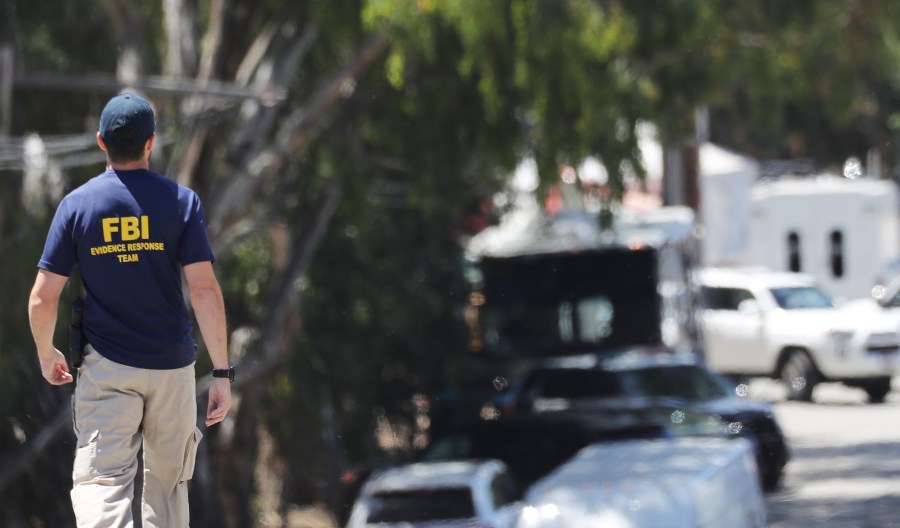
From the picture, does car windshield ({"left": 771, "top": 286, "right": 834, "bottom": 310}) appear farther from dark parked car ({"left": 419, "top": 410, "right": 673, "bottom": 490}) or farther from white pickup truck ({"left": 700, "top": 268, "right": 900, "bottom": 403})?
dark parked car ({"left": 419, "top": 410, "right": 673, "bottom": 490})

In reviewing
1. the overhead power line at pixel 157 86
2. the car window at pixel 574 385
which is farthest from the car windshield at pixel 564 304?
the overhead power line at pixel 157 86

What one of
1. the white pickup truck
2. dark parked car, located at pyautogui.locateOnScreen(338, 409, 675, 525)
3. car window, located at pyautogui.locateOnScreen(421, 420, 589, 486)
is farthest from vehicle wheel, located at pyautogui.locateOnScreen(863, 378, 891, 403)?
car window, located at pyautogui.locateOnScreen(421, 420, 589, 486)

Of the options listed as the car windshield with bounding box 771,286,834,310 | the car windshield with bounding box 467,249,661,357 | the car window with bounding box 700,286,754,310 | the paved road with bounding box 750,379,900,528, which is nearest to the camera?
the paved road with bounding box 750,379,900,528

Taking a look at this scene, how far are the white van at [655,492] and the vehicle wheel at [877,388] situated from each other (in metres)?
14.3

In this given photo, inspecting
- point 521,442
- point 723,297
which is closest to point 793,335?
point 723,297

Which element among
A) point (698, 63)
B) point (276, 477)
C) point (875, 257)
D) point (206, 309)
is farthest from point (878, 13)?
point (875, 257)

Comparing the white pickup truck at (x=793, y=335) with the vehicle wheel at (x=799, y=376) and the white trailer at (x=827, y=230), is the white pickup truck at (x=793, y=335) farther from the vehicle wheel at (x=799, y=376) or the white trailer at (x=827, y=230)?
the white trailer at (x=827, y=230)

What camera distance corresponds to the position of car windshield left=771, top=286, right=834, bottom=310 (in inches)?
1038

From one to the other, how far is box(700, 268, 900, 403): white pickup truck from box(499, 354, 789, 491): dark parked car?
668 cm

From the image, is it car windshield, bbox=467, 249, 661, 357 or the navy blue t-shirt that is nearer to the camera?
the navy blue t-shirt

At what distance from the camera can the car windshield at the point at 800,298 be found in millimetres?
26375

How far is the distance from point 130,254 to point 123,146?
1.19ft

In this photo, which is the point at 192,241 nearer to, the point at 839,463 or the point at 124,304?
the point at 124,304

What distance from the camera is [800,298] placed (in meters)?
26.7
